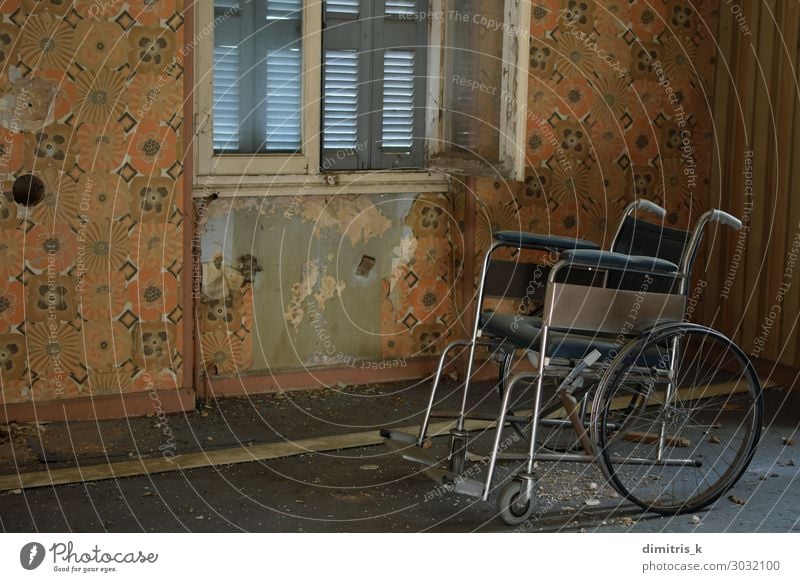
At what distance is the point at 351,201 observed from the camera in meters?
4.36

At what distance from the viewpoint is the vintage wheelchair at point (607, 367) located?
121 inches

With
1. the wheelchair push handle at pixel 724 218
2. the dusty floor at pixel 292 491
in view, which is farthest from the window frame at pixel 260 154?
the wheelchair push handle at pixel 724 218

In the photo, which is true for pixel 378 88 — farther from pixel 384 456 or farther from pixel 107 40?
pixel 384 456

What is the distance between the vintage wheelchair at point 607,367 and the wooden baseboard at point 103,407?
820mm

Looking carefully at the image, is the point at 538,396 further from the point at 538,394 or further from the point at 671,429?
the point at 671,429

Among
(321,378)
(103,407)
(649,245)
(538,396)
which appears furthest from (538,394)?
(103,407)

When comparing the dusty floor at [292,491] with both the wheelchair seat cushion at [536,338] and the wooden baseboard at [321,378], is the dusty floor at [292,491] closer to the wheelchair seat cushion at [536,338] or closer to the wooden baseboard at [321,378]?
the wooden baseboard at [321,378]

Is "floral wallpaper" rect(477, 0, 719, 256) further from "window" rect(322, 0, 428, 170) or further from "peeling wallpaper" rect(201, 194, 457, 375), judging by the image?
"window" rect(322, 0, 428, 170)

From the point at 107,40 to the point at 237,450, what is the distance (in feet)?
4.65

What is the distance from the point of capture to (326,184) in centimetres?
428

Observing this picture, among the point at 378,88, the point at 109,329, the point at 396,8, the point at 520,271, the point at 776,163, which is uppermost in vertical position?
the point at 396,8

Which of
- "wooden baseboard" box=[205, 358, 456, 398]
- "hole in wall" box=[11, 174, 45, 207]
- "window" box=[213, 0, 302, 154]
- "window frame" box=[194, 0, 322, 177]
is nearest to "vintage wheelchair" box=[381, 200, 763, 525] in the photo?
"wooden baseboard" box=[205, 358, 456, 398]
